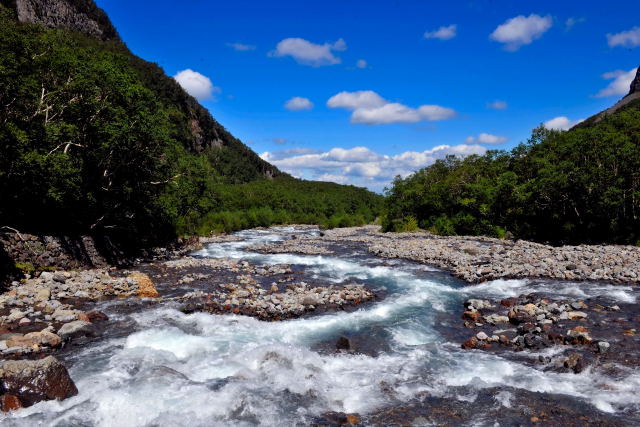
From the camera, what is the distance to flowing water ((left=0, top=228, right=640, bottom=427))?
7566mm

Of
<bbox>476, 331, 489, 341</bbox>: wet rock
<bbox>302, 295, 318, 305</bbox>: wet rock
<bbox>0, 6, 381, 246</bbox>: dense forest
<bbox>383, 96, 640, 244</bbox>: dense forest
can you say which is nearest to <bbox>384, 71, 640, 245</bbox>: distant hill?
<bbox>383, 96, 640, 244</bbox>: dense forest

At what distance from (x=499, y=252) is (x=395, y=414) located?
21537 mm

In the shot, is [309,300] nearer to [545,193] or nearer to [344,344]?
[344,344]

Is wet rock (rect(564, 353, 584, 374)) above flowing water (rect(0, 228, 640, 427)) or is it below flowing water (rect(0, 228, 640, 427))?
above

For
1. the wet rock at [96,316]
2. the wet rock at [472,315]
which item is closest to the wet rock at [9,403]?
the wet rock at [96,316]

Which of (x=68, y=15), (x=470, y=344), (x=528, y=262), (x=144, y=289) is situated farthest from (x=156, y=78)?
(x=470, y=344)

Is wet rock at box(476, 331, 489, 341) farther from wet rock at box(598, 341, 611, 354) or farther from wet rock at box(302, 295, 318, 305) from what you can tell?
wet rock at box(302, 295, 318, 305)

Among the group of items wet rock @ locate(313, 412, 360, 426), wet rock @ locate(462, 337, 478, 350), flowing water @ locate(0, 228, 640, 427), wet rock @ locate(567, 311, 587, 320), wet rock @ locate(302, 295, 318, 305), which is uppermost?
wet rock @ locate(567, 311, 587, 320)

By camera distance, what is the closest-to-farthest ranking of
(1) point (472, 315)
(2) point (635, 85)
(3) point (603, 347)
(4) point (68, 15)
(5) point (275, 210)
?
(3) point (603, 347) → (1) point (472, 315) → (5) point (275, 210) → (4) point (68, 15) → (2) point (635, 85)

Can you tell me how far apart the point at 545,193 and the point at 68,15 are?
144 m

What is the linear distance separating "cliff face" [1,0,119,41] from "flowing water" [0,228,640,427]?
366ft

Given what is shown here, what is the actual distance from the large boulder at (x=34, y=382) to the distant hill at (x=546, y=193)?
109 ft

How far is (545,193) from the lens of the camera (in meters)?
33.9

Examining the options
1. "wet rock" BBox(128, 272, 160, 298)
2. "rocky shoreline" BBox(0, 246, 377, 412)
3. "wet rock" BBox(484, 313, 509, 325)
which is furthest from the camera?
"wet rock" BBox(128, 272, 160, 298)
